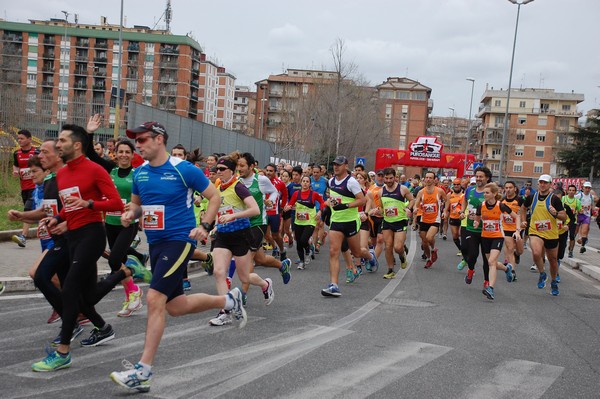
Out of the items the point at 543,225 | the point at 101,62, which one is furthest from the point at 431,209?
the point at 101,62

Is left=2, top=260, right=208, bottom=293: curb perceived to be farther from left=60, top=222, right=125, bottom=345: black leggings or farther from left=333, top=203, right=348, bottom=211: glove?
left=333, top=203, right=348, bottom=211: glove

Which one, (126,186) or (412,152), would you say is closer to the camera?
(126,186)

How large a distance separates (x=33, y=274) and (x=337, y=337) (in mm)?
3077

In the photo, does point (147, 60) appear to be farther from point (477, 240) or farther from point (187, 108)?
point (477, 240)

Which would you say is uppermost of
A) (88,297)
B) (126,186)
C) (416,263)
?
(126,186)

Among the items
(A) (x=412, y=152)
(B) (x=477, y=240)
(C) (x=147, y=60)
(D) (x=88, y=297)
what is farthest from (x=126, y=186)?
(C) (x=147, y=60)

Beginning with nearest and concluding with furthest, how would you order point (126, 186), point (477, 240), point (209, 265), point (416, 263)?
point (126, 186), point (209, 265), point (477, 240), point (416, 263)

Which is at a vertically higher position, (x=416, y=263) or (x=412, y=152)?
(x=412, y=152)

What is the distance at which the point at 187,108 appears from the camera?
10075 centimetres

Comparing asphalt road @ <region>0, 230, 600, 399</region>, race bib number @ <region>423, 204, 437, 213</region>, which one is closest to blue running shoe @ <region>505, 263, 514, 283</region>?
asphalt road @ <region>0, 230, 600, 399</region>

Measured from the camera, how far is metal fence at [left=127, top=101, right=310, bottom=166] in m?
22.6

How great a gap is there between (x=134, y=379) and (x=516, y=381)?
3.18m

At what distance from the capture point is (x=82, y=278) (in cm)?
557

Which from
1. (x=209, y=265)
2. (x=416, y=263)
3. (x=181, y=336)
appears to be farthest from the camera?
(x=416, y=263)
